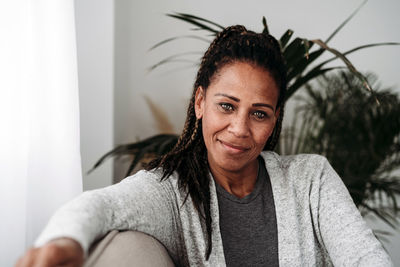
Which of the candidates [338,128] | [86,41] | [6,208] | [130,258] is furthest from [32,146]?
[338,128]

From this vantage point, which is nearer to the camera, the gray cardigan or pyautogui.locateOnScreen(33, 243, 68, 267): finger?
pyautogui.locateOnScreen(33, 243, 68, 267): finger

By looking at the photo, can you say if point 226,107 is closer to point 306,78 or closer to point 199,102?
point 199,102

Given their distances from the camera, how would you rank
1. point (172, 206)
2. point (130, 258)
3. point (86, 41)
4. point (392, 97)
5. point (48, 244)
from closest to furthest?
1. point (48, 244)
2. point (130, 258)
3. point (172, 206)
4. point (86, 41)
5. point (392, 97)

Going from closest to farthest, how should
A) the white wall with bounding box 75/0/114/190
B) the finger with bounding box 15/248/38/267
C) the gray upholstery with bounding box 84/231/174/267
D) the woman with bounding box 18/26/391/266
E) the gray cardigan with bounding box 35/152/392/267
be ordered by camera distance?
the finger with bounding box 15/248/38/267 → the gray upholstery with bounding box 84/231/174/267 → the gray cardigan with bounding box 35/152/392/267 → the woman with bounding box 18/26/391/266 → the white wall with bounding box 75/0/114/190

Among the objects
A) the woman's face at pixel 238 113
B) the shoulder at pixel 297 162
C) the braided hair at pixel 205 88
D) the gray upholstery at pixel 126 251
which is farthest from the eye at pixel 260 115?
the gray upholstery at pixel 126 251

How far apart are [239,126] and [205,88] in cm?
17

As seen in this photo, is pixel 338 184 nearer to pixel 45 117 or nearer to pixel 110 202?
pixel 110 202

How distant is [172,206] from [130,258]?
278 mm

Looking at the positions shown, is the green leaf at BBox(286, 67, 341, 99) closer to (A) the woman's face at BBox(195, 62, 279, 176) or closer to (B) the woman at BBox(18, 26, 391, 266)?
(B) the woman at BBox(18, 26, 391, 266)

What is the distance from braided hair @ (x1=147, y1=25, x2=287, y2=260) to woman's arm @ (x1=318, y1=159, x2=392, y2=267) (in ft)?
0.98

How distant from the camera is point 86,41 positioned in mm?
1625

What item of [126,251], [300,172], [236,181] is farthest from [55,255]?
[300,172]

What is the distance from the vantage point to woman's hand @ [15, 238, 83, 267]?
518 mm

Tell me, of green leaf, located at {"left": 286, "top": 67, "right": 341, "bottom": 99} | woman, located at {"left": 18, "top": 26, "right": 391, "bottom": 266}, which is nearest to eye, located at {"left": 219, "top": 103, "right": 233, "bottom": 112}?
woman, located at {"left": 18, "top": 26, "right": 391, "bottom": 266}
